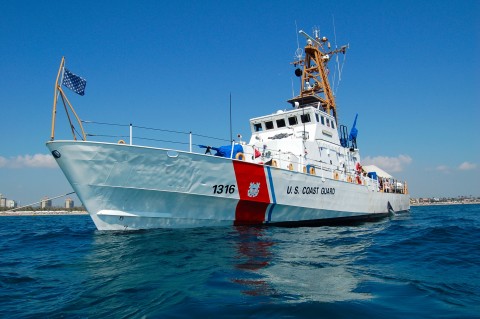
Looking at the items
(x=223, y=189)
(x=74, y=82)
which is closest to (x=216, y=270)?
(x=223, y=189)

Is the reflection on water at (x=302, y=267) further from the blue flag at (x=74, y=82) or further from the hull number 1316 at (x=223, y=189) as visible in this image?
the blue flag at (x=74, y=82)

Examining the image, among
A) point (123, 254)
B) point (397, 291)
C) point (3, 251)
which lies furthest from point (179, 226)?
point (397, 291)

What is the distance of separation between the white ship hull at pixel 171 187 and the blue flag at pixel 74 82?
1.42 meters

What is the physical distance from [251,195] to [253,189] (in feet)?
0.65

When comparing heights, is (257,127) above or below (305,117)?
below

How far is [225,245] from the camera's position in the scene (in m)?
6.79

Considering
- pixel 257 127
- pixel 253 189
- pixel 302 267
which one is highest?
pixel 257 127

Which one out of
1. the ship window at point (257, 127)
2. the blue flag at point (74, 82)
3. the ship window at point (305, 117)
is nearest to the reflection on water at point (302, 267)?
the blue flag at point (74, 82)

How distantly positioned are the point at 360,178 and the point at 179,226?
10.7 m

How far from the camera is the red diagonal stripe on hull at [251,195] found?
31.8ft

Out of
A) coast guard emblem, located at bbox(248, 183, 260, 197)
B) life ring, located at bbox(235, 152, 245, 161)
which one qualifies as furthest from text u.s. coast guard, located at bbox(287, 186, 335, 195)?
life ring, located at bbox(235, 152, 245, 161)

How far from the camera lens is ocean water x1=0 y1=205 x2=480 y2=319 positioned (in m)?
3.10

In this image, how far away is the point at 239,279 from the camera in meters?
4.16

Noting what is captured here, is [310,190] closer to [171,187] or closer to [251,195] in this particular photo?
[251,195]
